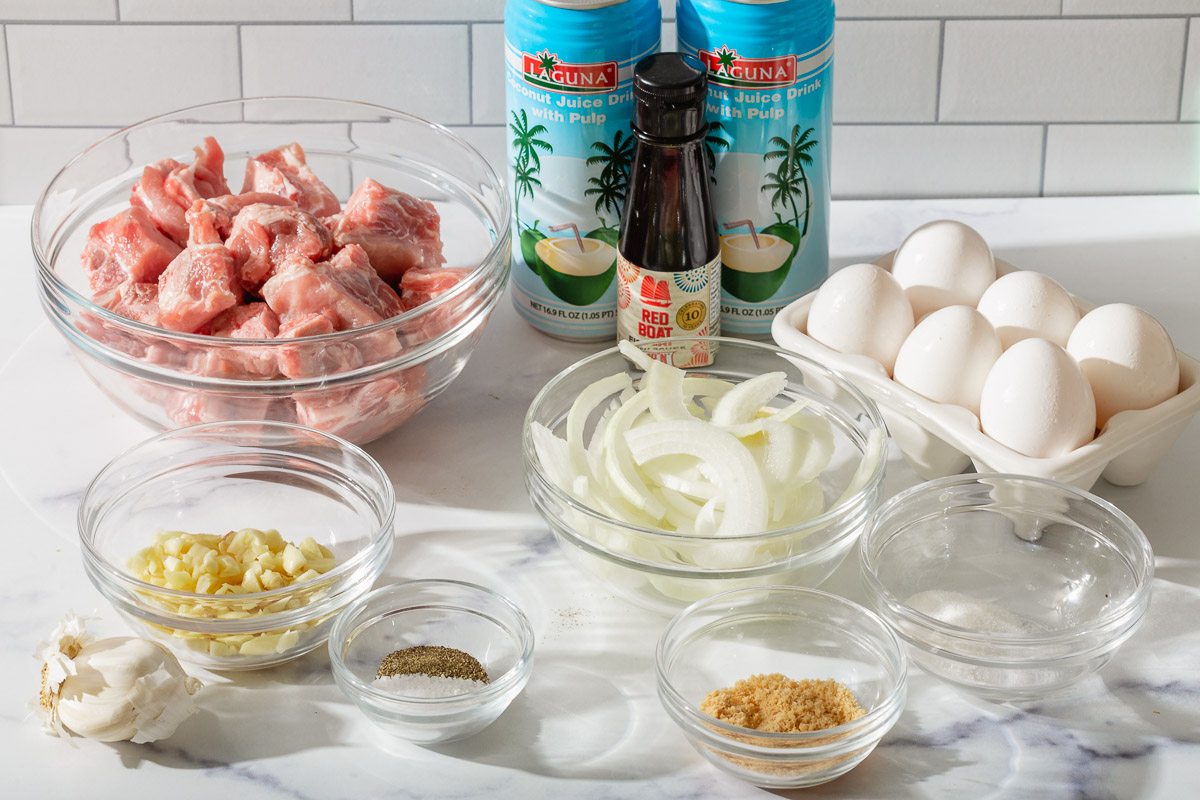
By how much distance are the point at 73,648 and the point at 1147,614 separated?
2.88 ft

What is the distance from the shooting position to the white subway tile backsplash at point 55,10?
4.91ft

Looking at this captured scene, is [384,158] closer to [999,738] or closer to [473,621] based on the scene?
[473,621]

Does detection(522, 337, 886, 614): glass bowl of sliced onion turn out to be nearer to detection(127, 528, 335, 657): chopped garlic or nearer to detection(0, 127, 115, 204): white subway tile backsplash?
detection(127, 528, 335, 657): chopped garlic

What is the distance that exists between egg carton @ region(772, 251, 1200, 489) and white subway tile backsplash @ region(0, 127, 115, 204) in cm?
98

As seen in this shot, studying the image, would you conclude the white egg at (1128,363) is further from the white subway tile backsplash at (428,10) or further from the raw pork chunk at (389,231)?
the white subway tile backsplash at (428,10)

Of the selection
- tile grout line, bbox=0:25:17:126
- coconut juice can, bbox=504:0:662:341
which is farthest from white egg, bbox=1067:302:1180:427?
tile grout line, bbox=0:25:17:126

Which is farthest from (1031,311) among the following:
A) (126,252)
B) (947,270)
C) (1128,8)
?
(126,252)

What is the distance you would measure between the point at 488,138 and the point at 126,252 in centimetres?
53

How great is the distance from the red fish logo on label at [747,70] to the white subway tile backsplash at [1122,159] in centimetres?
55

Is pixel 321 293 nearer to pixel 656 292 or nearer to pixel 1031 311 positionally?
pixel 656 292

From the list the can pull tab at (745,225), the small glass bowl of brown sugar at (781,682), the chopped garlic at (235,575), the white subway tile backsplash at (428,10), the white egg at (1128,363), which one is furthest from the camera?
the white subway tile backsplash at (428,10)

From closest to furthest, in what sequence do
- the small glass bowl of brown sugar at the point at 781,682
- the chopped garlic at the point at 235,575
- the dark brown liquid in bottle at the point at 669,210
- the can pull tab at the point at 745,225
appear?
the small glass bowl of brown sugar at the point at 781,682
the chopped garlic at the point at 235,575
the dark brown liquid in bottle at the point at 669,210
the can pull tab at the point at 745,225

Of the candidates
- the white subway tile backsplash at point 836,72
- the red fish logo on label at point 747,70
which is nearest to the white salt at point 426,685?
the red fish logo on label at point 747,70

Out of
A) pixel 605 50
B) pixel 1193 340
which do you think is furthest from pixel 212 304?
pixel 1193 340
